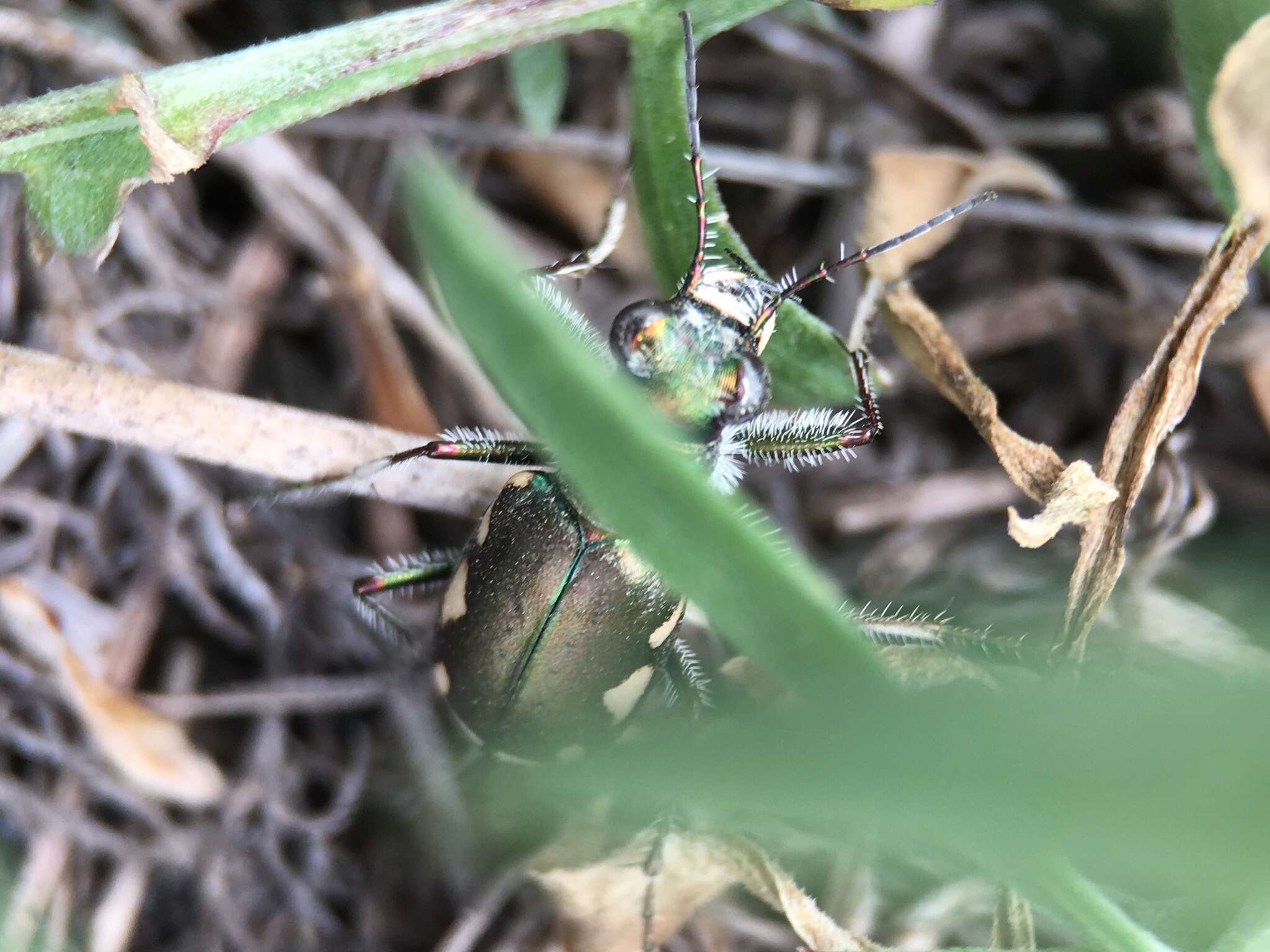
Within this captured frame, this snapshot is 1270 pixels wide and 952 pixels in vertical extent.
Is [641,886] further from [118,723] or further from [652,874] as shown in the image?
[118,723]

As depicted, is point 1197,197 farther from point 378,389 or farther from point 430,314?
point 378,389

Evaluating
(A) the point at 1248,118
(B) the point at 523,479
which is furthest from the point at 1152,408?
(B) the point at 523,479

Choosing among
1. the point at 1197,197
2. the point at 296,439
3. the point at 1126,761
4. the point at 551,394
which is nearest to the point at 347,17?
the point at 296,439

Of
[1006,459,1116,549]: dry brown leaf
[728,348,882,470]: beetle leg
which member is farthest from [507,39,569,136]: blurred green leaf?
[1006,459,1116,549]: dry brown leaf

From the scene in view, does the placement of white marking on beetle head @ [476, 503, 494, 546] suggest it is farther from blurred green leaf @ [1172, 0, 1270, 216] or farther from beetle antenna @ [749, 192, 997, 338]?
blurred green leaf @ [1172, 0, 1270, 216]

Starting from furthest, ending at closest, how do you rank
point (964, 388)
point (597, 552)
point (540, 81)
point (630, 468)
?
point (540, 81) < point (597, 552) < point (964, 388) < point (630, 468)

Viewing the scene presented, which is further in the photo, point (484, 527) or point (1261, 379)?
point (1261, 379)
